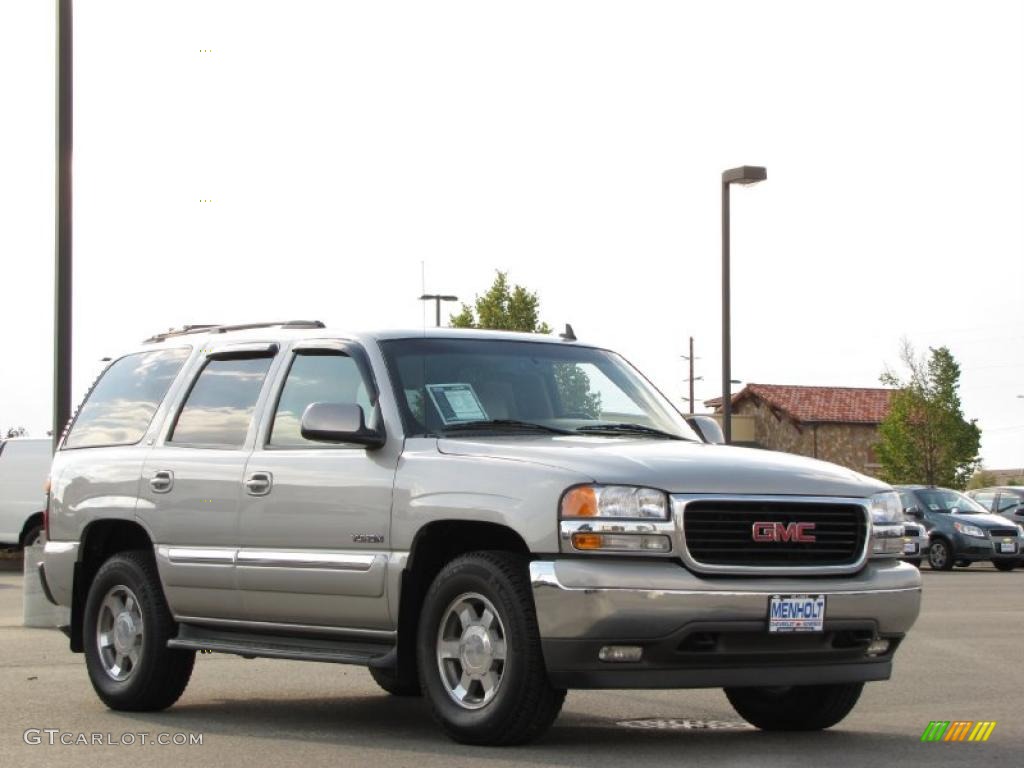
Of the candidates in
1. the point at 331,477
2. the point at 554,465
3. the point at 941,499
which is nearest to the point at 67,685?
the point at 331,477

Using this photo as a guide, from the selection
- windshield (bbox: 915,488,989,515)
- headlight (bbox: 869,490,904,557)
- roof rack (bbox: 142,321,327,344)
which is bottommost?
windshield (bbox: 915,488,989,515)

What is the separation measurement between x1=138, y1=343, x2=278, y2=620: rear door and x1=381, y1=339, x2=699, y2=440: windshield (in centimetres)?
107

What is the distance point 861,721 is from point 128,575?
4.05 m

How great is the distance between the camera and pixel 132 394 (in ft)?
36.0

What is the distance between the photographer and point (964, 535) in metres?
33.8

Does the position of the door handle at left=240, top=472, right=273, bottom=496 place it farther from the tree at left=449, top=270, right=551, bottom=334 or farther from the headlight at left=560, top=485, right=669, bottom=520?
the tree at left=449, top=270, right=551, bottom=334

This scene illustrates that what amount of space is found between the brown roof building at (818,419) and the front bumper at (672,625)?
83446 millimetres

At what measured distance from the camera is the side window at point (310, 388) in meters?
9.47

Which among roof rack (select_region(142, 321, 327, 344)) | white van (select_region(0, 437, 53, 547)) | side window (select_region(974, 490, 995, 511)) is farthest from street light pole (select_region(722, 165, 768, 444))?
roof rack (select_region(142, 321, 327, 344))

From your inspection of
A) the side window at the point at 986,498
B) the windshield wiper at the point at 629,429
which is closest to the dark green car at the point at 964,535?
the side window at the point at 986,498

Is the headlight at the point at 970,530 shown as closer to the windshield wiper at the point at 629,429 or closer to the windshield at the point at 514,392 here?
the windshield at the point at 514,392

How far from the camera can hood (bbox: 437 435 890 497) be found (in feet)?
26.3

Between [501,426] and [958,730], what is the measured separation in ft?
8.97

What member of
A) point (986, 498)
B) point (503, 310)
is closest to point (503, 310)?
point (503, 310)
